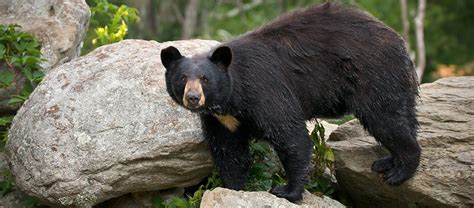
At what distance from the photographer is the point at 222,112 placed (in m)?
8.41

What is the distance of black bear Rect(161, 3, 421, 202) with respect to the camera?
28.0 feet

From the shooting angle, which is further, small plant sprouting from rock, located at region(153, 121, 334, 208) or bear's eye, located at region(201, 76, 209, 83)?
small plant sprouting from rock, located at region(153, 121, 334, 208)

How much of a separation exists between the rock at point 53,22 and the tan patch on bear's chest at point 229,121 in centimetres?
286

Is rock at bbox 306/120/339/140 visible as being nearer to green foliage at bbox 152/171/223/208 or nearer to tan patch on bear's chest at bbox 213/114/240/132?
green foliage at bbox 152/171/223/208

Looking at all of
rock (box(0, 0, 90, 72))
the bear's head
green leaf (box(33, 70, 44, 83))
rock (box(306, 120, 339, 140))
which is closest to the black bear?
the bear's head

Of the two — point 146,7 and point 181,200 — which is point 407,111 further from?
point 146,7

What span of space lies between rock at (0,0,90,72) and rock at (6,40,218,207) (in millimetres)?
1233

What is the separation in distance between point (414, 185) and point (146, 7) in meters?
21.0

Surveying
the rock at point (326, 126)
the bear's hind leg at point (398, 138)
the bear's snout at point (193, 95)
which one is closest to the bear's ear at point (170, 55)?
the bear's snout at point (193, 95)

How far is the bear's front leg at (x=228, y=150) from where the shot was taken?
28.9ft

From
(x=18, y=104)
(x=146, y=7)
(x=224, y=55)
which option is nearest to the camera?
(x=224, y=55)

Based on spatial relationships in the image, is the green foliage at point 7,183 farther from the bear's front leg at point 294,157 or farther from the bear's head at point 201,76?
the bear's front leg at point 294,157

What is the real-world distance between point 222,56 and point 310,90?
1.08 metres

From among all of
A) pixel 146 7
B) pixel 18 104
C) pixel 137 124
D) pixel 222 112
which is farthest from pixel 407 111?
pixel 146 7
